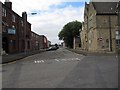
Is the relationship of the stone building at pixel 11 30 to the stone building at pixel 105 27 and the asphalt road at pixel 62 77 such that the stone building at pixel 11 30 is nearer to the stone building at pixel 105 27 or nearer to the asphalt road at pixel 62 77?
the stone building at pixel 105 27

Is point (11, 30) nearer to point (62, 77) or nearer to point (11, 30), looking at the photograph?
point (11, 30)

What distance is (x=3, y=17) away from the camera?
47.2m

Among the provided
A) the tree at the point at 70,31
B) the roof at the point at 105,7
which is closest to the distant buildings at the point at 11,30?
the roof at the point at 105,7

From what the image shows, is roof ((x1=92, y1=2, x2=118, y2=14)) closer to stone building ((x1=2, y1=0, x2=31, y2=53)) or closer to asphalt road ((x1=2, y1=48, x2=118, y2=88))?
stone building ((x1=2, y1=0, x2=31, y2=53))

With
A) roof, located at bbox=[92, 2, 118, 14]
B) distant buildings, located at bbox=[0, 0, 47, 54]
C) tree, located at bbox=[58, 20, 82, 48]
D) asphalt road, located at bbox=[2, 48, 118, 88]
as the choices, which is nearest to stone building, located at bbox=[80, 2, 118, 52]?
roof, located at bbox=[92, 2, 118, 14]

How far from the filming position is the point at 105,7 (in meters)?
63.1

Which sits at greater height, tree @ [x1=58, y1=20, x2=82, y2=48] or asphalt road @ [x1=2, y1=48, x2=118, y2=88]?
tree @ [x1=58, y1=20, x2=82, y2=48]

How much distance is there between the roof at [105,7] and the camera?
61.6m

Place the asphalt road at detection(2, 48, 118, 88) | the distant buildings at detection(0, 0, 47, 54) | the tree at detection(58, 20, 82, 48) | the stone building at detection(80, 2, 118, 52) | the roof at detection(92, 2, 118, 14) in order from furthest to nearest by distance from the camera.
→ the tree at detection(58, 20, 82, 48) → the roof at detection(92, 2, 118, 14) → the stone building at detection(80, 2, 118, 52) → the distant buildings at detection(0, 0, 47, 54) → the asphalt road at detection(2, 48, 118, 88)

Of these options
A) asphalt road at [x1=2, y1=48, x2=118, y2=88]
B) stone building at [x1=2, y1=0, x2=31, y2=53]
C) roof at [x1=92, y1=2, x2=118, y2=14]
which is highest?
roof at [x1=92, y1=2, x2=118, y2=14]

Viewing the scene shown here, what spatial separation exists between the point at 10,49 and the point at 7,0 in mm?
11129

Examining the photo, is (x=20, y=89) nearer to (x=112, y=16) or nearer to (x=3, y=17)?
(x=3, y=17)

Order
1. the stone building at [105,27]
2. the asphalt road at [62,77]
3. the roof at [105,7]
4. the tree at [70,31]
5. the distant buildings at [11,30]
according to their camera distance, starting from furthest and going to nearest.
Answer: the tree at [70,31]
the roof at [105,7]
the stone building at [105,27]
the distant buildings at [11,30]
the asphalt road at [62,77]

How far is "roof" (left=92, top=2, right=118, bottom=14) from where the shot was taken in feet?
202
